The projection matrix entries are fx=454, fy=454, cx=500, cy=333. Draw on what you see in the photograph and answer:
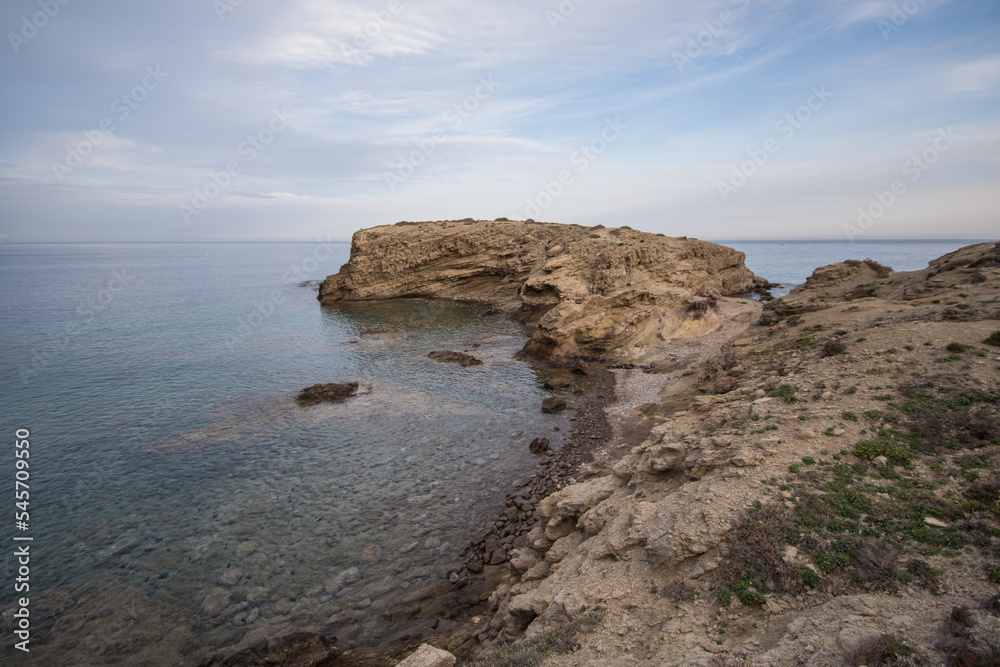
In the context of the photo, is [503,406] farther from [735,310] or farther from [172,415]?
[735,310]

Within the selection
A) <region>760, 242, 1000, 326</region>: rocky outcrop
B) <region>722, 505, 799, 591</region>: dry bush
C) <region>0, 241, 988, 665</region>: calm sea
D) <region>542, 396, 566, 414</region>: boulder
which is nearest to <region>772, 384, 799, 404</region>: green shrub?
<region>722, 505, 799, 591</region>: dry bush

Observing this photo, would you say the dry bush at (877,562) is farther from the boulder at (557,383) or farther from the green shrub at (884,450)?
the boulder at (557,383)

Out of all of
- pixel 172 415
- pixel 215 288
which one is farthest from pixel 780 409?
pixel 215 288

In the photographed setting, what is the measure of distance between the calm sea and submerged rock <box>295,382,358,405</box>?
2.92ft

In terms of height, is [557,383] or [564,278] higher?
[564,278]

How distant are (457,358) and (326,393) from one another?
33.1 feet

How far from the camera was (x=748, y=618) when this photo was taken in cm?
740

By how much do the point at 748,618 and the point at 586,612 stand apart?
273 cm

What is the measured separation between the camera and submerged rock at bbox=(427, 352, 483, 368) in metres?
33.1

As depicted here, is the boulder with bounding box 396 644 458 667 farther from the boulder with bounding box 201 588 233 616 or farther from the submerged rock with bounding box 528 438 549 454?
the submerged rock with bounding box 528 438 549 454

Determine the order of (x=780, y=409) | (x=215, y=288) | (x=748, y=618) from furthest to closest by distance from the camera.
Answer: (x=215, y=288) → (x=780, y=409) → (x=748, y=618)

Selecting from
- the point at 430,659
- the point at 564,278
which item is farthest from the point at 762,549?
the point at 564,278

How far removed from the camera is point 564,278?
4222 cm

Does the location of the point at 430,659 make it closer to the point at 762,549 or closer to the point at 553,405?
the point at 762,549
